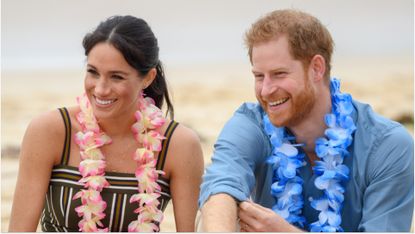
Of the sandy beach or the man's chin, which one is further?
the sandy beach

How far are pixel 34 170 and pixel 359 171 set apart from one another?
1.41 m

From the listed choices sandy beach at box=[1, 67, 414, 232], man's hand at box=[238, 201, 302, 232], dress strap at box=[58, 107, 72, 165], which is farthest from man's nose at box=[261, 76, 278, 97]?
sandy beach at box=[1, 67, 414, 232]

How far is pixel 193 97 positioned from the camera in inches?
453

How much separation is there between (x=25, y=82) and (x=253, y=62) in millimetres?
11221

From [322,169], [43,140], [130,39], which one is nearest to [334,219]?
[322,169]

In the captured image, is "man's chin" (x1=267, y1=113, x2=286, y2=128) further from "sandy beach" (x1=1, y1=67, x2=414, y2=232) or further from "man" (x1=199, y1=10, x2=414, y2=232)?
"sandy beach" (x1=1, y1=67, x2=414, y2=232)

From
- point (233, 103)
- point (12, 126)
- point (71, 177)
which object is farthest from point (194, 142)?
point (233, 103)

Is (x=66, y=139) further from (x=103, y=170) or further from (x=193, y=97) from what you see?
(x=193, y=97)

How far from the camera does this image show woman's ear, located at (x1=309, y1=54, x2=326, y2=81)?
3328mm

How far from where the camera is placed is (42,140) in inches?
138

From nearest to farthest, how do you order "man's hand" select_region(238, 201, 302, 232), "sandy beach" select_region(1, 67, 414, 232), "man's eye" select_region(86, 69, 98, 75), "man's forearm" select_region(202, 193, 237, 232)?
1. "man's forearm" select_region(202, 193, 237, 232)
2. "man's hand" select_region(238, 201, 302, 232)
3. "man's eye" select_region(86, 69, 98, 75)
4. "sandy beach" select_region(1, 67, 414, 232)

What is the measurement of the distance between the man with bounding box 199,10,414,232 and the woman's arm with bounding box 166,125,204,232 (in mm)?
257

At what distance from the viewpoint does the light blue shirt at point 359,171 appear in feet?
10.3

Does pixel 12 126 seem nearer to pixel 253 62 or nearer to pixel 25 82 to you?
pixel 25 82
